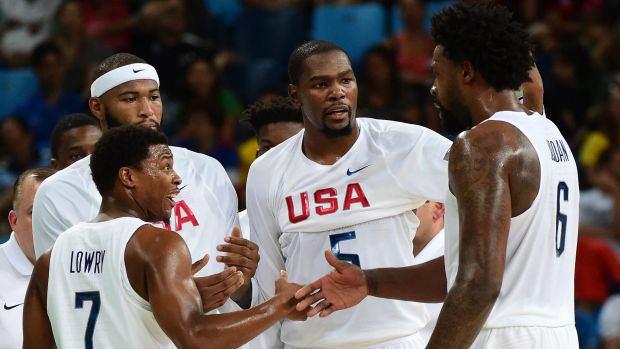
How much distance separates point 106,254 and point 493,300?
1.66 metres

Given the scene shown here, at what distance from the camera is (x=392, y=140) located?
5.97m

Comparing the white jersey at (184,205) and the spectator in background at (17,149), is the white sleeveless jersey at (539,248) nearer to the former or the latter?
the white jersey at (184,205)

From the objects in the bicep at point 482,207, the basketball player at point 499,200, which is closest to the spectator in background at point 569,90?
the basketball player at point 499,200

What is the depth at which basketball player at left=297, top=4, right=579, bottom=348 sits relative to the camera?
13.8 feet

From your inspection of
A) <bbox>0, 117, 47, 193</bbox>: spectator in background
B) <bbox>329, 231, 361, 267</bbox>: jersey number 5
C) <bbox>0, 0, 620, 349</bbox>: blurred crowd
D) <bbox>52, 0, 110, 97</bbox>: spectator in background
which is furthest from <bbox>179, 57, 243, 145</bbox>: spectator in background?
<bbox>329, 231, 361, 267</bbox>: jersey number 5

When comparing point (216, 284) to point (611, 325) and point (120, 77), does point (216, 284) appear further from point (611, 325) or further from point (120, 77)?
point (611, 325)

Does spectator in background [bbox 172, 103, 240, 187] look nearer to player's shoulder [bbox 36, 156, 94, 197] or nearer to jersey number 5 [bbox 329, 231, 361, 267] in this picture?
player's shoulder [bbox 36, 156, 94, 197]

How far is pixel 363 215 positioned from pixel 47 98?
23.4ft

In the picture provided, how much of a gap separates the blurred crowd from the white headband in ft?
13.0

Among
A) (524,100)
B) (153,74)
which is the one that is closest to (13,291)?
(153,74)

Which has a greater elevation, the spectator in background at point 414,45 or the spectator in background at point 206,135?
the spectator in background at point 414,45

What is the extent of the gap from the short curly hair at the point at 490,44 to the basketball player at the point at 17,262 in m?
3.25

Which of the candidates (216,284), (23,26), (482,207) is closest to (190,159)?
(216,284)

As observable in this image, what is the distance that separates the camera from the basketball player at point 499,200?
4.21 m
